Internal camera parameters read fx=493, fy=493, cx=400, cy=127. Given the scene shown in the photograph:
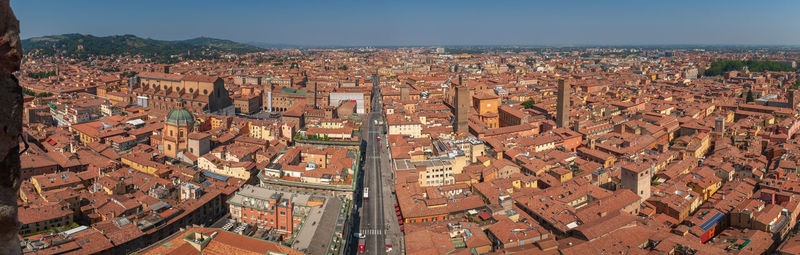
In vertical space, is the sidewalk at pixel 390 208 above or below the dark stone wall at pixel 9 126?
below

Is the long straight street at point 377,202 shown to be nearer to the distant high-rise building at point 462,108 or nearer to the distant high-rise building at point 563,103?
the distant high-rise building at point 462,108

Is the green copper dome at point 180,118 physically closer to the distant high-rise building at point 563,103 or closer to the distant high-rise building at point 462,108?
the distant high-rise building at point 462,108

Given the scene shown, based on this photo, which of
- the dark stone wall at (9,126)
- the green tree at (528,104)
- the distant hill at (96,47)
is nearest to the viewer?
the dark stone wall at (9,126)

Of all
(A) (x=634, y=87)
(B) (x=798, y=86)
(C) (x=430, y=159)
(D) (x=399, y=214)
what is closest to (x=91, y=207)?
(D) (x=399, y=214)

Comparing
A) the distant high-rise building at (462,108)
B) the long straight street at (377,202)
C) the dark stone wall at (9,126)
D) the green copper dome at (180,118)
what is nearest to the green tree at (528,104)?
the distant high-rise building at (462,108)

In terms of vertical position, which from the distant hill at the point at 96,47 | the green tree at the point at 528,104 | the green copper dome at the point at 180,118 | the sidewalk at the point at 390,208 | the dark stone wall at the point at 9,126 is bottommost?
the sidewalk at the point at 390,208

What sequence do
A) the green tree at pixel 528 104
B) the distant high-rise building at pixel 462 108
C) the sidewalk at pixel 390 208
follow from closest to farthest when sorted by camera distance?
1. the sidewalk at pixel 390 208
2. the distant high-rise building at pixel 462 108
3. the green tree at pixel 528 104

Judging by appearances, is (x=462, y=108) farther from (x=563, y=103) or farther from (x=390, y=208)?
(x=390, y=208)

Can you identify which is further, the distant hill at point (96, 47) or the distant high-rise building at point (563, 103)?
the distant hill at point (96, 47)

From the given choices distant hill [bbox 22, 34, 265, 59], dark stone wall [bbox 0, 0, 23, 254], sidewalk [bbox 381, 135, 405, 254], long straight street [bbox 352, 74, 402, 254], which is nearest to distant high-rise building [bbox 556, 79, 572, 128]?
long straight street [bbox 352, 74, 402, 254]
